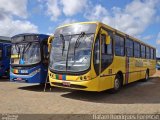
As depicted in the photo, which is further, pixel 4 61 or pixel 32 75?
pixel 4 61

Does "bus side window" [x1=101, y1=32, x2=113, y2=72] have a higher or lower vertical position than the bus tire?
higher

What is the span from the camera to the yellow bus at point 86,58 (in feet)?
29.5

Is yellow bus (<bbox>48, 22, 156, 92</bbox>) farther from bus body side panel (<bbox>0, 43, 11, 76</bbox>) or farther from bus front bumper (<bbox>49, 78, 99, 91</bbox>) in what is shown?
bus body side panel (<bbox>0, 43, 11, 76</bbox>)

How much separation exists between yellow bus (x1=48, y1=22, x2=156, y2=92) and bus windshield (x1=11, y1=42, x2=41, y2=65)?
68.3 inches

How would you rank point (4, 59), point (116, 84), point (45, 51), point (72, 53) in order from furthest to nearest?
1. point (4, 59)
2. point (45, 51)
3. point (116, 84)
4. point (72, 53)

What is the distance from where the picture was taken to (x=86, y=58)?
29.6 feet

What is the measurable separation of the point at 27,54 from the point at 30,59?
31 centimetres

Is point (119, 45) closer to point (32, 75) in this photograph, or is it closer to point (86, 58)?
point (86, 58)

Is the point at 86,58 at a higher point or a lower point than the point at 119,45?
lower

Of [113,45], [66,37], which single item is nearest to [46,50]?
[66,37]

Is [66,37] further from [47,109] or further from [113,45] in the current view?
[47,109]

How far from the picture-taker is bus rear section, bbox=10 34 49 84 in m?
11.7

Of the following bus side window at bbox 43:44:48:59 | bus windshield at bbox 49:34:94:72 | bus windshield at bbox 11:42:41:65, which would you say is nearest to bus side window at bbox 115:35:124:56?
bus windshield at bbox 49:34:94:72

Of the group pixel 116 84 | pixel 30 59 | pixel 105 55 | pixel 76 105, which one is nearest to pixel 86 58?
pixel 105 55
